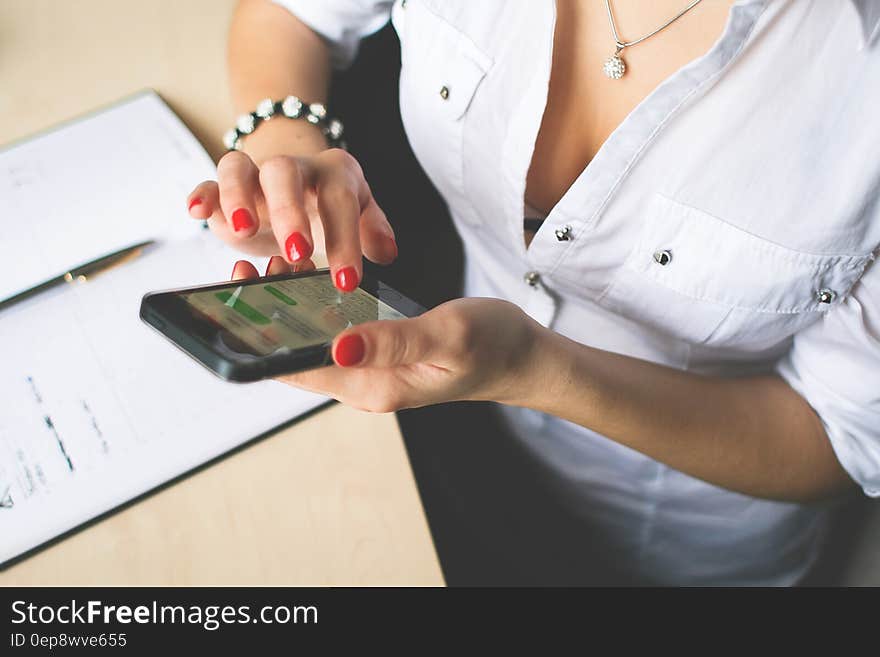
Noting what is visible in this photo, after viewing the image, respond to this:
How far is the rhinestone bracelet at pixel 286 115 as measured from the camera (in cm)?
70

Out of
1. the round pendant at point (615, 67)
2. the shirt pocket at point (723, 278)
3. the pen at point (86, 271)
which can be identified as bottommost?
the shirt pocket at point (723, 278)

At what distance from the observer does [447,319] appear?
1.38ft

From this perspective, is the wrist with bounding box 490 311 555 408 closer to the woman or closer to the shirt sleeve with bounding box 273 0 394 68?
the woman

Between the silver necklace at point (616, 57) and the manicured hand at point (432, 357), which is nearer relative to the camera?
the manicured hand at point (432, 357)

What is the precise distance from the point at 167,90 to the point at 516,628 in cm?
66

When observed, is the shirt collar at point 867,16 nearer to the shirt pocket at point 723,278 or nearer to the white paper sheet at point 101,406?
the shirt pocket at point 723,278

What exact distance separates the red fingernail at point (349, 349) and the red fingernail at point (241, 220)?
0.16 m

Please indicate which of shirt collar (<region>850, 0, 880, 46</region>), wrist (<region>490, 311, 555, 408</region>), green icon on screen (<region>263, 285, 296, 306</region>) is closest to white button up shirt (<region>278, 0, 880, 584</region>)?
Answer: shirt collar (<region>850, 0, 880, 46</region>)

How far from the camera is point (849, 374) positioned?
58cm

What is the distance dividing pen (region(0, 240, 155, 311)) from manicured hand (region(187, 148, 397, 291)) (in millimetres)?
125

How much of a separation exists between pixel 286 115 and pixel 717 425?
497mm

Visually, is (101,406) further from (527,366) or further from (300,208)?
(527,366)

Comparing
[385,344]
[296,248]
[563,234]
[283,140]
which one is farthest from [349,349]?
A: [283,140]

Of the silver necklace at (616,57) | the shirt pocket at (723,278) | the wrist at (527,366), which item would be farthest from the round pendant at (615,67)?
the wrist at (527,366)
